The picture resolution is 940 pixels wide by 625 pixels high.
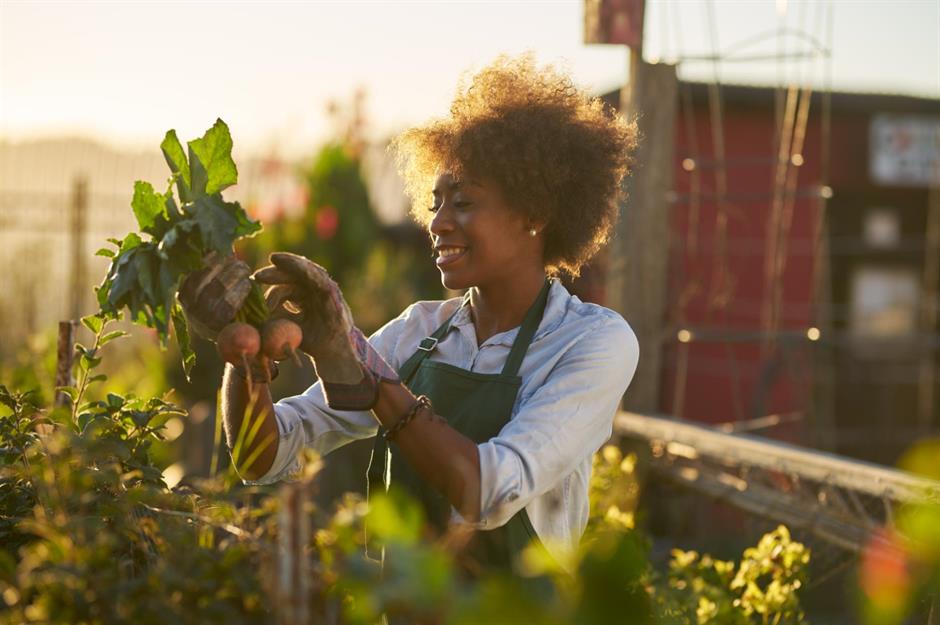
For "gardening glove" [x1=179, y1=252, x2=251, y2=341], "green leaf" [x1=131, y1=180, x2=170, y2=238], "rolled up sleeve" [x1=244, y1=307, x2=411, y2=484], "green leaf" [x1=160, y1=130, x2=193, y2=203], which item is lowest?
"rolled up sleeve" [x1=244, y1=307, x2=411, y2=484]

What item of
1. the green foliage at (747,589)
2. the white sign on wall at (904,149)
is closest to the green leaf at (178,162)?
the green foliage at (747,589)

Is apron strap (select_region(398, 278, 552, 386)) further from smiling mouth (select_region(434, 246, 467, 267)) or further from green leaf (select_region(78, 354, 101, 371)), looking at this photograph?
green leaf (select_region(78, 354, 101, 371))

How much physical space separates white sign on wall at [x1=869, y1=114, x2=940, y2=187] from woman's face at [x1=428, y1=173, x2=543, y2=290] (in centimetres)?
914

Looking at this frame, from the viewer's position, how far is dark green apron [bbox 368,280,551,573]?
254 centimetres

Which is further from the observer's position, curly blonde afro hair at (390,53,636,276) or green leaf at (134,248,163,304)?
curly blonde afro hair at (390,53,636,276)

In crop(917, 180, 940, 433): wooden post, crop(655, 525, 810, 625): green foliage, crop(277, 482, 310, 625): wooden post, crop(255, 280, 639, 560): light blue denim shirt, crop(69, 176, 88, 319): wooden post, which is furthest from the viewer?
crop(69, 176, 88, 319): wooden post

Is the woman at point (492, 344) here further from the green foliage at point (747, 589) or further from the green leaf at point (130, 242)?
the green foliage at point (747, 589)

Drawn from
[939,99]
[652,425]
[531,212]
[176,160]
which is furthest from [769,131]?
[176,160]

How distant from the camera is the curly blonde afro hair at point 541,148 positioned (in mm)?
2828

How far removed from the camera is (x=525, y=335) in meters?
2.73

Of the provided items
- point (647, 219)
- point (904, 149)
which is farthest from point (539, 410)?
point (904, 149)

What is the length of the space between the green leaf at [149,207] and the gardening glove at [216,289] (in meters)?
0.10

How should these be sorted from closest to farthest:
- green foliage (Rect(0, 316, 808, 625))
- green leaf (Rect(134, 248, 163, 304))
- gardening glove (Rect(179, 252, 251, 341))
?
green foliage (Rect(0, 316, 808, 625)) → green leaf (Rect(134, 248, 163, 304)) → gardening glove (Rect(179, 252, 251, 341))

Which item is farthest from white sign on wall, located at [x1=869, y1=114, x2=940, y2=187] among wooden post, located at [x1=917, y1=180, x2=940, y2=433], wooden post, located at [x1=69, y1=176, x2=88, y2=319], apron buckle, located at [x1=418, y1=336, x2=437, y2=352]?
apron buckle, located at [x1=418, y1=336, x2=437, y2=352]
